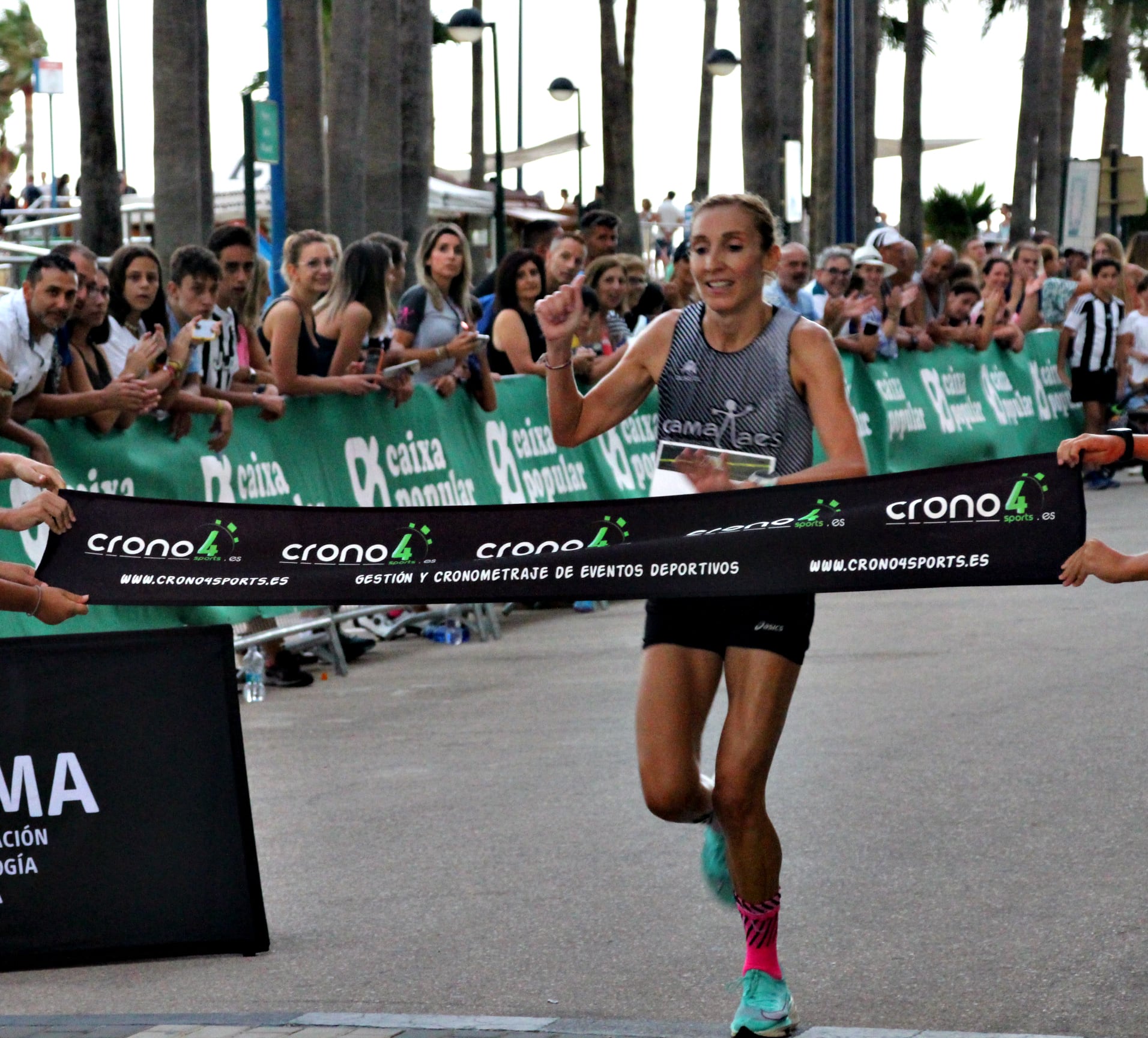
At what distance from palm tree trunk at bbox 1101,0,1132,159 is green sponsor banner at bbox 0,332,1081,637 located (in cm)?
4237

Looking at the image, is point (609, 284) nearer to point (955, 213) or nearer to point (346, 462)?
point (346, 462)

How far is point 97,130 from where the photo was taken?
1844cm

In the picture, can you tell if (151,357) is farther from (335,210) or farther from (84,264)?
(335,210)

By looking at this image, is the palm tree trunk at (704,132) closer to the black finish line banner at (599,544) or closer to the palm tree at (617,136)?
the palm tree at (617,136)

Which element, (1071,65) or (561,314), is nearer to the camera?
(561,314)

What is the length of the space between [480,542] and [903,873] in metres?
1.92

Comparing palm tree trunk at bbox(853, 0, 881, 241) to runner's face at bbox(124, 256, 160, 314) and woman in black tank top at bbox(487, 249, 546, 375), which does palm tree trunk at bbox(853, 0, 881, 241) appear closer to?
woman in black tank top at bbox(487, 249, 546, 375)

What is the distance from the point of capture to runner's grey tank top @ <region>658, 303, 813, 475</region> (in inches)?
207

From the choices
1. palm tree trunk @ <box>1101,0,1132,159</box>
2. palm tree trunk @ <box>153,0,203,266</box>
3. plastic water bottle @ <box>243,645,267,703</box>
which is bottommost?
plastic water bottle @ <box>243,645,267,703</box>

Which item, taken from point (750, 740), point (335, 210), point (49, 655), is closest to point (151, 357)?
point (49, 655)

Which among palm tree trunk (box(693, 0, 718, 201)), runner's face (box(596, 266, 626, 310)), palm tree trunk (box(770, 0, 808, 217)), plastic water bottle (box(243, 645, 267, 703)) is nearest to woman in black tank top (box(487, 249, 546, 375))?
runner's face (box(596, 266, 626, 310))

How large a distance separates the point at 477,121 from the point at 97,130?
35.8m

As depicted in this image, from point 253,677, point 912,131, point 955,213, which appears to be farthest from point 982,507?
point 955,213

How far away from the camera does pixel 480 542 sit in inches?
213
